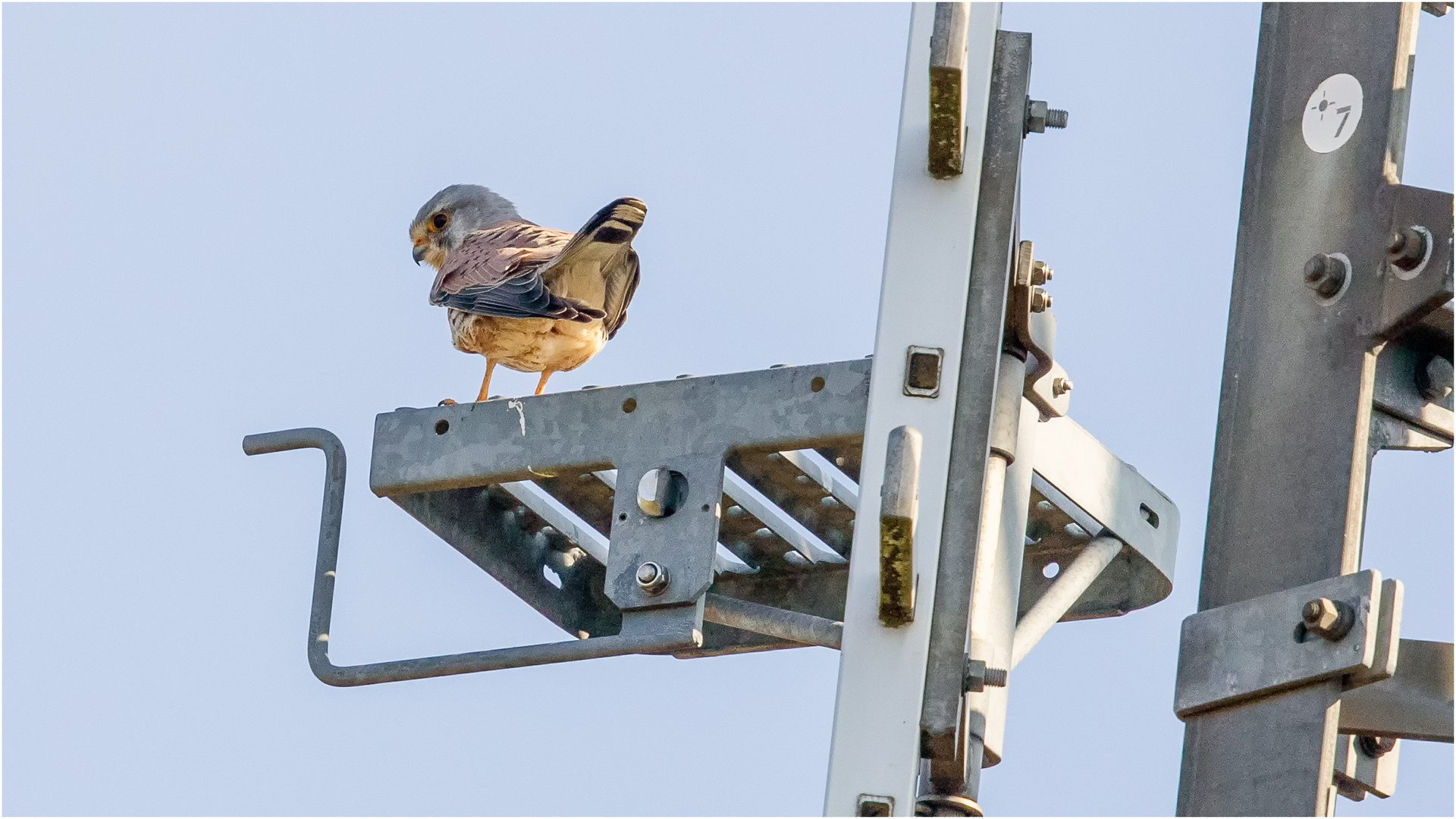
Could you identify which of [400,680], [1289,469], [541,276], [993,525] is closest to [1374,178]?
[1289,469]

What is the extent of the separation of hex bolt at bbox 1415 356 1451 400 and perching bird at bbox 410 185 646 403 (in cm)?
184

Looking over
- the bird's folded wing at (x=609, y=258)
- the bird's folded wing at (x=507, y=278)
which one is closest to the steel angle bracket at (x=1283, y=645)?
the bird's folded wing at (x=609, y=258)

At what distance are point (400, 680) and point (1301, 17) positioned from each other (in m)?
1.55

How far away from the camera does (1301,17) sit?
2.67 metres

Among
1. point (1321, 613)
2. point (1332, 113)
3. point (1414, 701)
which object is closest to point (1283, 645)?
point (1321, 613)

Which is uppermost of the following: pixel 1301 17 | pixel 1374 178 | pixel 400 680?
pixel 1301 17

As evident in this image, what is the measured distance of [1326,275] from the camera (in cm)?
250

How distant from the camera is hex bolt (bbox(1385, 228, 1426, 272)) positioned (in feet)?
7.93

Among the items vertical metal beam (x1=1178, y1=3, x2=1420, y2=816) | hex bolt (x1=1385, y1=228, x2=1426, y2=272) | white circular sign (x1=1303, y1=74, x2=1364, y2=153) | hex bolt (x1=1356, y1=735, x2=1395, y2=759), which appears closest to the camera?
vertical metal beam (x1=1178, y1=3, x2=1420, y2=816)

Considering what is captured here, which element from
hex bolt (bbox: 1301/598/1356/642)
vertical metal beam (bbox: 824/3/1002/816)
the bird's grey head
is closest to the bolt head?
hex bolt (bbox: 1301/598/1356/642)

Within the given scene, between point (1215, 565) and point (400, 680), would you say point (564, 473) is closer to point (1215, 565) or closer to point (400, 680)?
point (400, 680)

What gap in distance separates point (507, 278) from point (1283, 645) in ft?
9.26

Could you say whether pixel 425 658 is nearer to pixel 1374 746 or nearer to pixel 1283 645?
pixel 1283 645

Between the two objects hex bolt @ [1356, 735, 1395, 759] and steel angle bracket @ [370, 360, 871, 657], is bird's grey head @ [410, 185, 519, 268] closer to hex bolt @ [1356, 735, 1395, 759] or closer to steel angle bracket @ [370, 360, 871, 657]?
steel angle bracket @ [370, 360, 871, 657]
